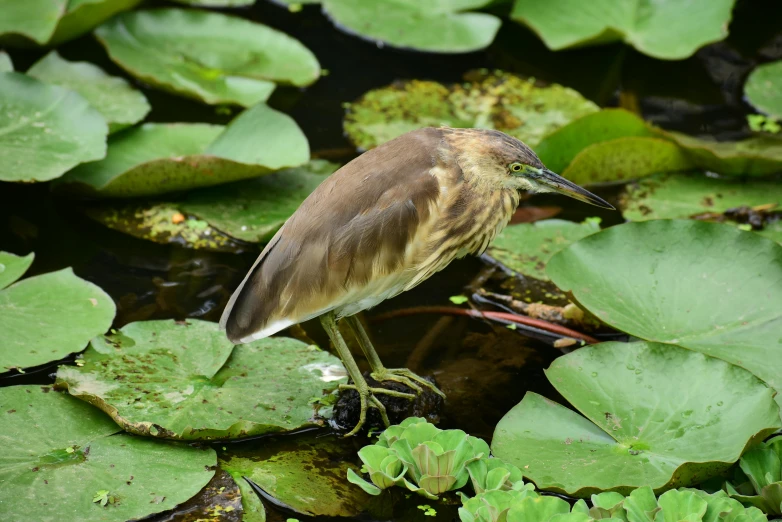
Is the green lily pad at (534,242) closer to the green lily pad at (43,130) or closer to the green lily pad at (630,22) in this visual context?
the green lily pad at (630,22)

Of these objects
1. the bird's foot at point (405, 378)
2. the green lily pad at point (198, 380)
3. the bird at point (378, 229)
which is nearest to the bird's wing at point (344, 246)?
the bird at point (378, 229)

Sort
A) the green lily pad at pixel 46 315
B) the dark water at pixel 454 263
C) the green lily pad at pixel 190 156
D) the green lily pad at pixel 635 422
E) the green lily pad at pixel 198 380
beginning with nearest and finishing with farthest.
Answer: the green lily pad at pixel 635 422
the green lily pad at pixel 198 380
the green lily pad at pixel 46 315
the dark water at pixel 454 263
the green lily pad at pixel 190 156

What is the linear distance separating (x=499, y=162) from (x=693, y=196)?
1.78m

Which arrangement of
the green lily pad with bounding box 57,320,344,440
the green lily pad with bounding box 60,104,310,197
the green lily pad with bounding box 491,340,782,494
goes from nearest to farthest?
the green lily pad with bounding box 491,340,782,494, the green lily pad with bounding box 57,320,344,440, the green lily pad with bounding box 60,104,310,197

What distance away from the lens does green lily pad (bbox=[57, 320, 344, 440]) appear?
3125 mm

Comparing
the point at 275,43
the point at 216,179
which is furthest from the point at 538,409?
the point at 275,43

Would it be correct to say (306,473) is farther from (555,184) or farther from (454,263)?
(454,263)

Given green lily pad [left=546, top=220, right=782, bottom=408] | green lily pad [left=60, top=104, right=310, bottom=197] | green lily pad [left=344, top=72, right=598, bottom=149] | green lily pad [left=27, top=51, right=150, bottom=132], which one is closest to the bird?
green lily pad [left=546, top=220, right=782, bottom=408]

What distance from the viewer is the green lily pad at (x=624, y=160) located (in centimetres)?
469

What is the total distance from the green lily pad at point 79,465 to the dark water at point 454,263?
0.43 ft

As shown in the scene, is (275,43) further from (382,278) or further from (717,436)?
(717,436)

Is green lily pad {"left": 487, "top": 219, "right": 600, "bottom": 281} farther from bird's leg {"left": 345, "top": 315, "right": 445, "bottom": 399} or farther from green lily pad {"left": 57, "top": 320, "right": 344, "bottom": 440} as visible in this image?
green lily pad {"left": 57, "top": 320, "right": 344, "bottom": 440}

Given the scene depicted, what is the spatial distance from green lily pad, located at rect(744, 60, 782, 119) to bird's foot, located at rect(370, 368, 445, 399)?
10.2ft

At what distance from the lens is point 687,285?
3641 mm
